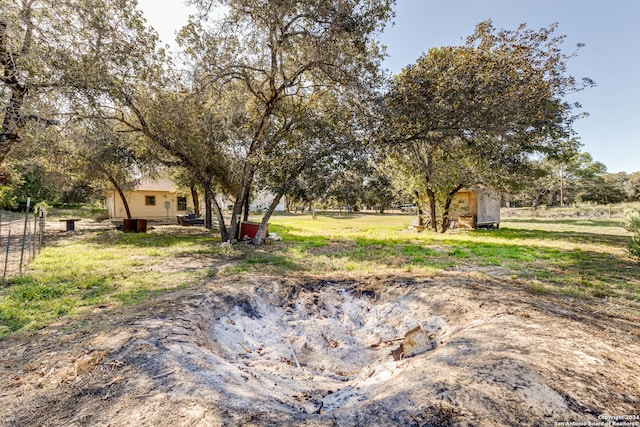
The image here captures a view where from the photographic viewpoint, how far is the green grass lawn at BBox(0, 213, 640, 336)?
510 centimetres

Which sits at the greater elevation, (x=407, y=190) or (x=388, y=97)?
(x=388, y=97)

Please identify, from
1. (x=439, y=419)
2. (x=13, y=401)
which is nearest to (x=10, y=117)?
(x=13, y=401)

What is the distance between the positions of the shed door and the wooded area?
702cm

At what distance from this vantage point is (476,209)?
1888 centimetres

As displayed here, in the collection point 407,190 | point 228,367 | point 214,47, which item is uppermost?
point 214,47

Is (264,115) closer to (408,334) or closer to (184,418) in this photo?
(408,334)

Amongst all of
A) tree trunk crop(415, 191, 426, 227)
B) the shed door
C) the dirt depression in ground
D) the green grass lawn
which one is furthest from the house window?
the dirt depression in ground

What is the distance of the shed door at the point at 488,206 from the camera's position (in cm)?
1897

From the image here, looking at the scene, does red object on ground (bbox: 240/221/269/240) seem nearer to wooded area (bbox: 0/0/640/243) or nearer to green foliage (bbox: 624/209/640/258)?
wooded area (bbox: 0/0/640/243)

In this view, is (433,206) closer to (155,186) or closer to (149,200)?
(155,186)

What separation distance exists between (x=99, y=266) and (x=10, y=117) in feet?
12.5

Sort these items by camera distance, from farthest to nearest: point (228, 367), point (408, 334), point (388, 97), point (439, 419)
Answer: point (388, 97)
point (408, 334)
point (228, 367)
point (439, 419)

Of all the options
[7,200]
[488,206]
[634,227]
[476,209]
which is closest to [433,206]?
[476,209]

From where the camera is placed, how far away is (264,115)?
11.0 m
